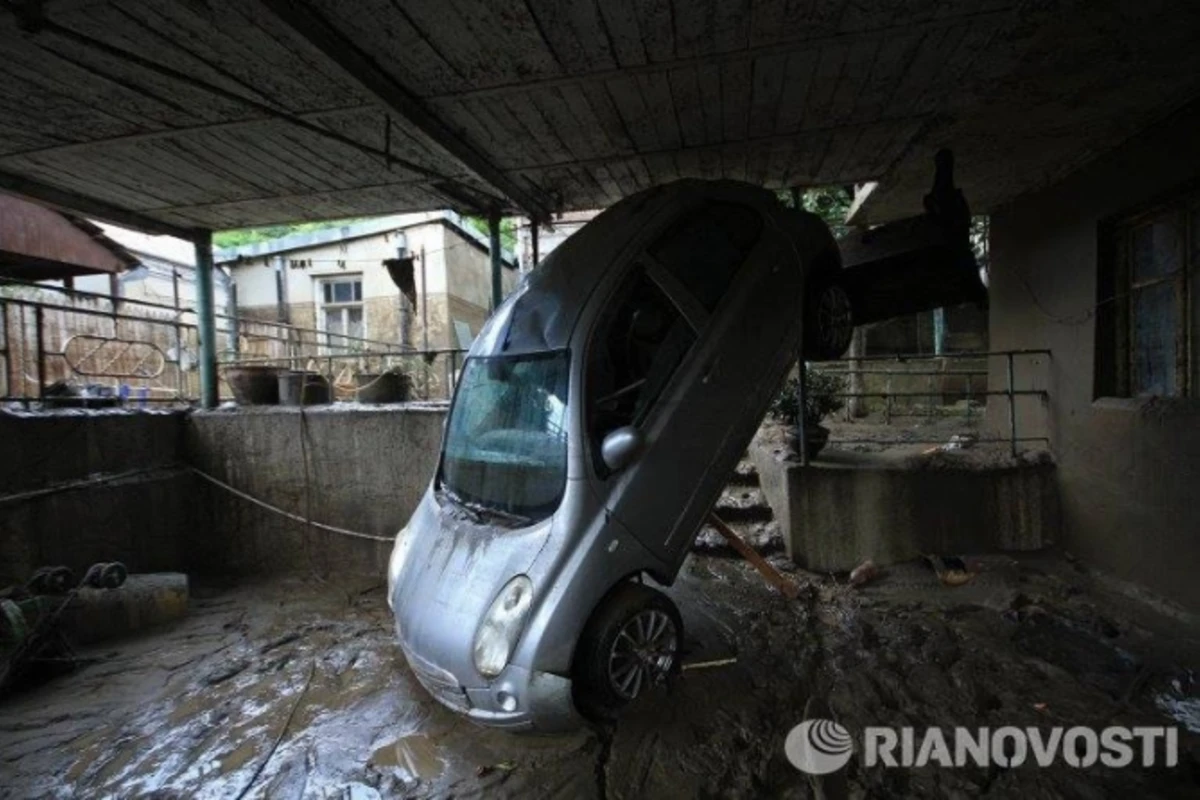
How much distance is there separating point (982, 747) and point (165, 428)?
7.77 meters

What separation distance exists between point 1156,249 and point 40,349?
31.6 feet

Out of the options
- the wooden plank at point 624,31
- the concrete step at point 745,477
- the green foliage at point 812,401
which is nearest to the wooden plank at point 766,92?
the wooden plank at point 624,31

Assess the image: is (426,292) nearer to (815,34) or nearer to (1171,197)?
(815,34)

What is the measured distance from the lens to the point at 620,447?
3.19m

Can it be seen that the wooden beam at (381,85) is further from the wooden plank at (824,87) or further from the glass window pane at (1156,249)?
the glass window pane at (1156,249)

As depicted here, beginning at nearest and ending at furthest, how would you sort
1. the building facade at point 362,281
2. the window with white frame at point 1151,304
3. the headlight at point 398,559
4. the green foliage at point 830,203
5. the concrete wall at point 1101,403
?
the headlight at point 398,559, the concrete wall at point 1101,403, the window with white frame at point 1151,304, the green foliage at point 830,203, the building facade at point 362,281

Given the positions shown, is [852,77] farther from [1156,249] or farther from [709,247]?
[1156,249]

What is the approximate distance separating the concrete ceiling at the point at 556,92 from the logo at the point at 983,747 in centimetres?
377

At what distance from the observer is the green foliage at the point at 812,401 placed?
5.66 metres

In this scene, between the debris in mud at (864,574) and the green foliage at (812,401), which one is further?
the green foliage at (812,401)

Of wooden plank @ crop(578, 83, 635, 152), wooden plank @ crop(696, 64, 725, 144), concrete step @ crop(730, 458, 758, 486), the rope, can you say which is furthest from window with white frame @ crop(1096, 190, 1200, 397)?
the rope

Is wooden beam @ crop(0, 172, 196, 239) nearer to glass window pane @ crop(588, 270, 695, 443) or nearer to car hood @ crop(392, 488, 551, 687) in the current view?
car hood @ crop(392, 488, 551, 687)

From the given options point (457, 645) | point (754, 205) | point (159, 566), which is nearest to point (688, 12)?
point (754, 205)

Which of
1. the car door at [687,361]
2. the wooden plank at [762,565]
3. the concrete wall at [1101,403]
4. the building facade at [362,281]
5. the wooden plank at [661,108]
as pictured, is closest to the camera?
the car door at [687,361]
